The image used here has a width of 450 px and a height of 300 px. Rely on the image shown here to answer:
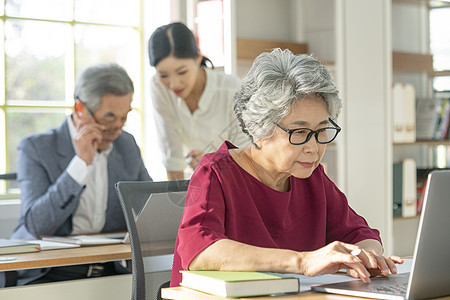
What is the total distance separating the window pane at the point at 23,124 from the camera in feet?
13.0

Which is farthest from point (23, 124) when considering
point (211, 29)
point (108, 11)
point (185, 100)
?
point (211, 29)

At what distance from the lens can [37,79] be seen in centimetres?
404

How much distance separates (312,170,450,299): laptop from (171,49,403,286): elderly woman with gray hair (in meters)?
0.18

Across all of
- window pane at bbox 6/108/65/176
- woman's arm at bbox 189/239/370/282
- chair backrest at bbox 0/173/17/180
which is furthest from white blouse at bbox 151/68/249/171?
woman's arm at bbox 189/239/370/282

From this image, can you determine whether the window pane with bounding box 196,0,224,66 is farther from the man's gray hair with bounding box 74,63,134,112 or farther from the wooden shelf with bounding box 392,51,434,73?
the wooden shelf with bounding box 392,51,434,73

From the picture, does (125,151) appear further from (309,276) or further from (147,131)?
(309,276)

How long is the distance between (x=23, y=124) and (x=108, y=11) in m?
0.89

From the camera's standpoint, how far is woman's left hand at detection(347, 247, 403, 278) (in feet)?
4.72

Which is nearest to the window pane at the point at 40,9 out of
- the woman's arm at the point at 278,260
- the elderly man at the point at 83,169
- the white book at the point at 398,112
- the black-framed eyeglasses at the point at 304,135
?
the elderly man at the point at 83,169

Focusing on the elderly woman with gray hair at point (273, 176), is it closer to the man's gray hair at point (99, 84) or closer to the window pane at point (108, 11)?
the man's gray hair at point (99, 84)

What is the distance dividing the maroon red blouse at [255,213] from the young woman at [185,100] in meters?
1.65

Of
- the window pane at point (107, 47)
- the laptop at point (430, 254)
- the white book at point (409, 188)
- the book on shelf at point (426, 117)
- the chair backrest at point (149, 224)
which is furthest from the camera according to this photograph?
the book on shelf at point (426, 117)

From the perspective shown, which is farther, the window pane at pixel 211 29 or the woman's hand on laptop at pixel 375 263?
the window pane at pixel 211 29

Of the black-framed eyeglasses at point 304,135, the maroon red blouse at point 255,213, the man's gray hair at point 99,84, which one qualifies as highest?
the man's gray hair at point 99,84
